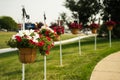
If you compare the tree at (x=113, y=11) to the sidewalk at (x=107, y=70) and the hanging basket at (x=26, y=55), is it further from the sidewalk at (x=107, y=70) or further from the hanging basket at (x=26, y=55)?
the hanging basket at (x=26, y=55)

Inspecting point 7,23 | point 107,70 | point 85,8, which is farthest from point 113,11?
point 7,23

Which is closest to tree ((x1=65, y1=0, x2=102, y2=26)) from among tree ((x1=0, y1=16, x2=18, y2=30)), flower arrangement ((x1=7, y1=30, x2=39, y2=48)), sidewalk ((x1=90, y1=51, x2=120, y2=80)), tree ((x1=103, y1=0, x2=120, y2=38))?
tree ((x1=103, y1=0, x2=120, y2=38))

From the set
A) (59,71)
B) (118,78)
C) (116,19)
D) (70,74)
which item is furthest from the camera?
(116,19)

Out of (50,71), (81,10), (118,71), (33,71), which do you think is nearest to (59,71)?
(50,71)

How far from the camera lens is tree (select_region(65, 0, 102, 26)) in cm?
3225

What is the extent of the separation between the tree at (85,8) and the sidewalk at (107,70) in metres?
21.1

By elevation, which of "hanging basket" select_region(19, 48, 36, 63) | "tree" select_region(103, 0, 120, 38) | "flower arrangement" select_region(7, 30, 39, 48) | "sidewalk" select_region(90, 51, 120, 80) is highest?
"tree" select_region(103, 0, 120, 38)

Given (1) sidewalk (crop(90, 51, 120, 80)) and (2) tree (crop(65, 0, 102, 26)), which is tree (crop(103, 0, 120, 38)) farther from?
(1) sidewalk (crop(90, 51, 120, 80))

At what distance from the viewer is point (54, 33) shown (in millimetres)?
10445

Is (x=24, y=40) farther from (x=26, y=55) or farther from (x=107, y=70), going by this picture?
(x=107, y=70)

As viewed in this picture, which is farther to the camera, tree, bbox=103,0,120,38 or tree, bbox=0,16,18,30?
tree, bbox=0,16,18,30

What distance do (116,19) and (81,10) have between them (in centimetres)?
481

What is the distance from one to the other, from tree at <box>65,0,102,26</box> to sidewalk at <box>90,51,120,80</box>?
21127 mm

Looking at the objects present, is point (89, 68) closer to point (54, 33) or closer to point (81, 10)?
point (54, 33)
